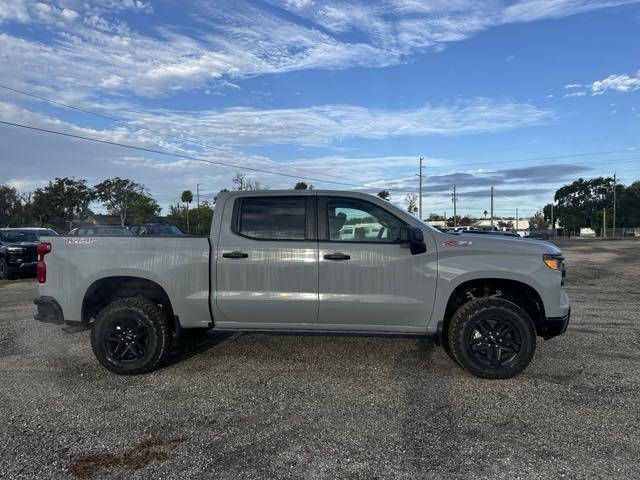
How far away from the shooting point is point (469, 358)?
5.09 metres

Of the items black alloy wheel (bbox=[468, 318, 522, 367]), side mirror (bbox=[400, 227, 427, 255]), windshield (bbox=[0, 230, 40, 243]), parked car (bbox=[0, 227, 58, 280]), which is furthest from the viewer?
windshield (bbox=[0, 230, 40, 243])

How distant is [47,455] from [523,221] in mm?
142284

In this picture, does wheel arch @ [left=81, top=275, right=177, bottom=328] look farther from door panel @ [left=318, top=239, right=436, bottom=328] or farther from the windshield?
the windshield

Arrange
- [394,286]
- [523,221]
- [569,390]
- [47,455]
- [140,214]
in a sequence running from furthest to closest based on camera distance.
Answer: [523,221] → [140,214] → [394,286] → [569,390] → [47,455]

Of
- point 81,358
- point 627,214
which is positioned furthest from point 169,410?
point 627,214

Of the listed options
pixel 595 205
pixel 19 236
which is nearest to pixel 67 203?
pixel 19 236

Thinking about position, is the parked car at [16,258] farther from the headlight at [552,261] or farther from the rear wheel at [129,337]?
the headlight at [552,261]

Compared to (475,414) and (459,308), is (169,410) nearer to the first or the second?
(475,414)

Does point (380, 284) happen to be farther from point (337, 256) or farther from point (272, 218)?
point (272, 218)

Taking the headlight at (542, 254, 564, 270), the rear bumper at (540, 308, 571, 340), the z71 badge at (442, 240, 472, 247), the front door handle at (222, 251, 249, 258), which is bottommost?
the rear bumper at (540, 308, 571, 340)

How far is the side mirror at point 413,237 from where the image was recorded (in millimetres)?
4945

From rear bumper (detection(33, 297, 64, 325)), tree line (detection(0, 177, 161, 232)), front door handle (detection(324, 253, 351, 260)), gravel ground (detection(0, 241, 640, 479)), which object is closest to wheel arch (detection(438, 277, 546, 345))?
gravel ground (detection(0, 241, 640, 479))

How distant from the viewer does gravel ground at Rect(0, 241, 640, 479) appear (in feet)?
11.2

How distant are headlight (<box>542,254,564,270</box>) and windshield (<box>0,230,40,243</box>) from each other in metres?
15.9
